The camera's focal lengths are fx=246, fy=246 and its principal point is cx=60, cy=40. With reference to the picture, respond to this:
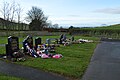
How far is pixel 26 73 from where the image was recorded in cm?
1002

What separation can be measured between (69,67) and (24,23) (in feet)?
200

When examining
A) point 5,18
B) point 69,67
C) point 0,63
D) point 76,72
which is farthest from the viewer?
point 5,18

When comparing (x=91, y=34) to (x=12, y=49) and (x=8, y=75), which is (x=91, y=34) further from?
(x=8, y=75)

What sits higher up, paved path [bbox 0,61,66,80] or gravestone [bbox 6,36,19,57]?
gravestone [bbox 6,36,19,57]

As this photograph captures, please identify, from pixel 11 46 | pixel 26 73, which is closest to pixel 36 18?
pixel 11 46

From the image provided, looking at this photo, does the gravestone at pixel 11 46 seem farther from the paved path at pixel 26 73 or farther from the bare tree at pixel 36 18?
the bare tree at pixel 36 18

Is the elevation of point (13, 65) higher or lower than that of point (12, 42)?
lower

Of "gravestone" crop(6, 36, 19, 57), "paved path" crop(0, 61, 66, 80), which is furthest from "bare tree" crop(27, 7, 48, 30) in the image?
"paved path" crop(0, 61, 66, 80)

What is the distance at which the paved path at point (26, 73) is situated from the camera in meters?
9.38

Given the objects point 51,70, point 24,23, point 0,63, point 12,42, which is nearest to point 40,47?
point 12,42

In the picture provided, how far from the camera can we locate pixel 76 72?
10547 mm

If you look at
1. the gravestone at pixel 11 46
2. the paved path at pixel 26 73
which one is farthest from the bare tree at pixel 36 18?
the paved path at pixel 26 73

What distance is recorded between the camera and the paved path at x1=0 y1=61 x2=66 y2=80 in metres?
9.38

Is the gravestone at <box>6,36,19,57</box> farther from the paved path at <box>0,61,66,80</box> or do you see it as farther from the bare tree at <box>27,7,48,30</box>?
the bare tree at <box>27,7,48,30</box>
